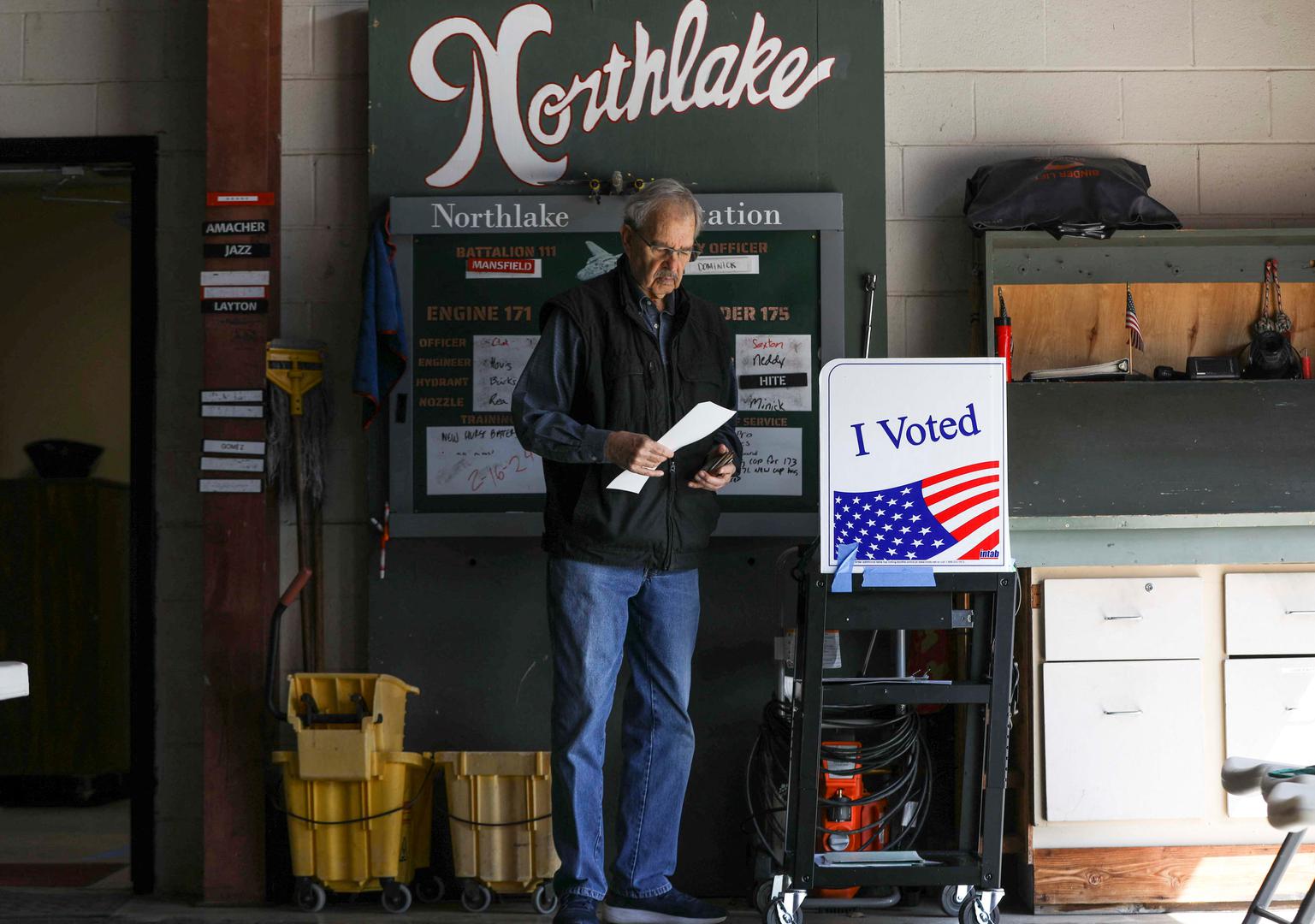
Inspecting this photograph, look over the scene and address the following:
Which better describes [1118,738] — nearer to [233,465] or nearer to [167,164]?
[233,465]

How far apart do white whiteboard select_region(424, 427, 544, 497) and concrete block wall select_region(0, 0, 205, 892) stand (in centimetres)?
70

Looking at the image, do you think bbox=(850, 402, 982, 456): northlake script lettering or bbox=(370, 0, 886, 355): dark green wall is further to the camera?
bbox=(370, 0, 886, 355): dark green wall

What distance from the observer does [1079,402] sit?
122 inches

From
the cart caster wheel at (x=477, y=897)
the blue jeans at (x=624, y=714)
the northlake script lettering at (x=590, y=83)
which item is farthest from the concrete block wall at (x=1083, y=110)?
the cart caster wheel at (x=477, y=897)

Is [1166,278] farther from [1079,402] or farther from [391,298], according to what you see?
[391,298]

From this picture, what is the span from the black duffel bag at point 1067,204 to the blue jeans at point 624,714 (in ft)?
4.10

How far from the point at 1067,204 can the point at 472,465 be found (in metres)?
1.67

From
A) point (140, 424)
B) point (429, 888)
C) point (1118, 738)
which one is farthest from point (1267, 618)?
point (140, 424)

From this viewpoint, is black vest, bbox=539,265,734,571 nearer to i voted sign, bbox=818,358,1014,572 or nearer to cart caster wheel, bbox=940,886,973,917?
i voted sign, bbox=818,358,1014,572

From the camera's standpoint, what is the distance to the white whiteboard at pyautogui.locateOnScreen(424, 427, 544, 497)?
331 cm

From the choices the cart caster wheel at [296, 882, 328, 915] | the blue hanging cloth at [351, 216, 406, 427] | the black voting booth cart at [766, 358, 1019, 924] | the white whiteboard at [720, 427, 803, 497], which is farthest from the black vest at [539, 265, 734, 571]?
the cart caster wheel at [296, 882, 328, 915]

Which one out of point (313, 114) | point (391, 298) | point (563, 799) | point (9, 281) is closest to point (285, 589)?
point (391, 298)

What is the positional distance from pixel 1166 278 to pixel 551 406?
5.92 feet

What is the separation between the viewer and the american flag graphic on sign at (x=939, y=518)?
2561 mm
